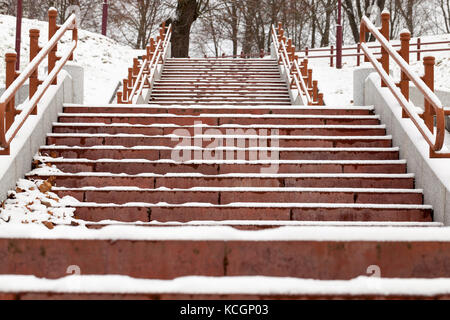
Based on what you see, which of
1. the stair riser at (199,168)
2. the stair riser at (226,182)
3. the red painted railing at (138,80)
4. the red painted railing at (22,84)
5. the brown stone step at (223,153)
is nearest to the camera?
the red painted railing at (22,84)

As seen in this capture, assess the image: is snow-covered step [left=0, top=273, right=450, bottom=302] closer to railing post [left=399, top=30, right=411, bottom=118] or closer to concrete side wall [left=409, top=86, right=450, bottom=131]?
railing post [left=399, top=30, right=411, bottom=118]

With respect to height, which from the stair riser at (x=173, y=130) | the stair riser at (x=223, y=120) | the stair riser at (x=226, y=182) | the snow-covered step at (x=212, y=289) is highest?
the stair riser at (x=223, y=120)

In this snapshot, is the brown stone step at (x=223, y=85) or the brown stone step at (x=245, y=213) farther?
the brown stone step at (x=223, y=85)

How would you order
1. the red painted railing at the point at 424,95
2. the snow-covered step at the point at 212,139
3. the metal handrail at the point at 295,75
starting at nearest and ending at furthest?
the red painted railing at the point at 424,95 < the snow-covered step at the point at 212,139 < the metal handrail at the point at 295,75

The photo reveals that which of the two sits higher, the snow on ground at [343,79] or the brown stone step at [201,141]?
the snow on ground at [343,79]

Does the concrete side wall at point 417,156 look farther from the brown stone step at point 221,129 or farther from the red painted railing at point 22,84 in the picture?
the red painted railing at point 22,84

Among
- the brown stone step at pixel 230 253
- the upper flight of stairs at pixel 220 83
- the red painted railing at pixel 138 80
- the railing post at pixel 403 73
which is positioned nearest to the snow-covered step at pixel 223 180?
the railing post at pixel 403 73

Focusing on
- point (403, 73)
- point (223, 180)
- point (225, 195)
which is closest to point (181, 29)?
point (403, 73)

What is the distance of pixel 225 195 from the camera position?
5016mm

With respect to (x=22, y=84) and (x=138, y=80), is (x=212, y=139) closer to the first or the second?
(x=22, y=84)

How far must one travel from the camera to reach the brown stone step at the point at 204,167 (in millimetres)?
5516
